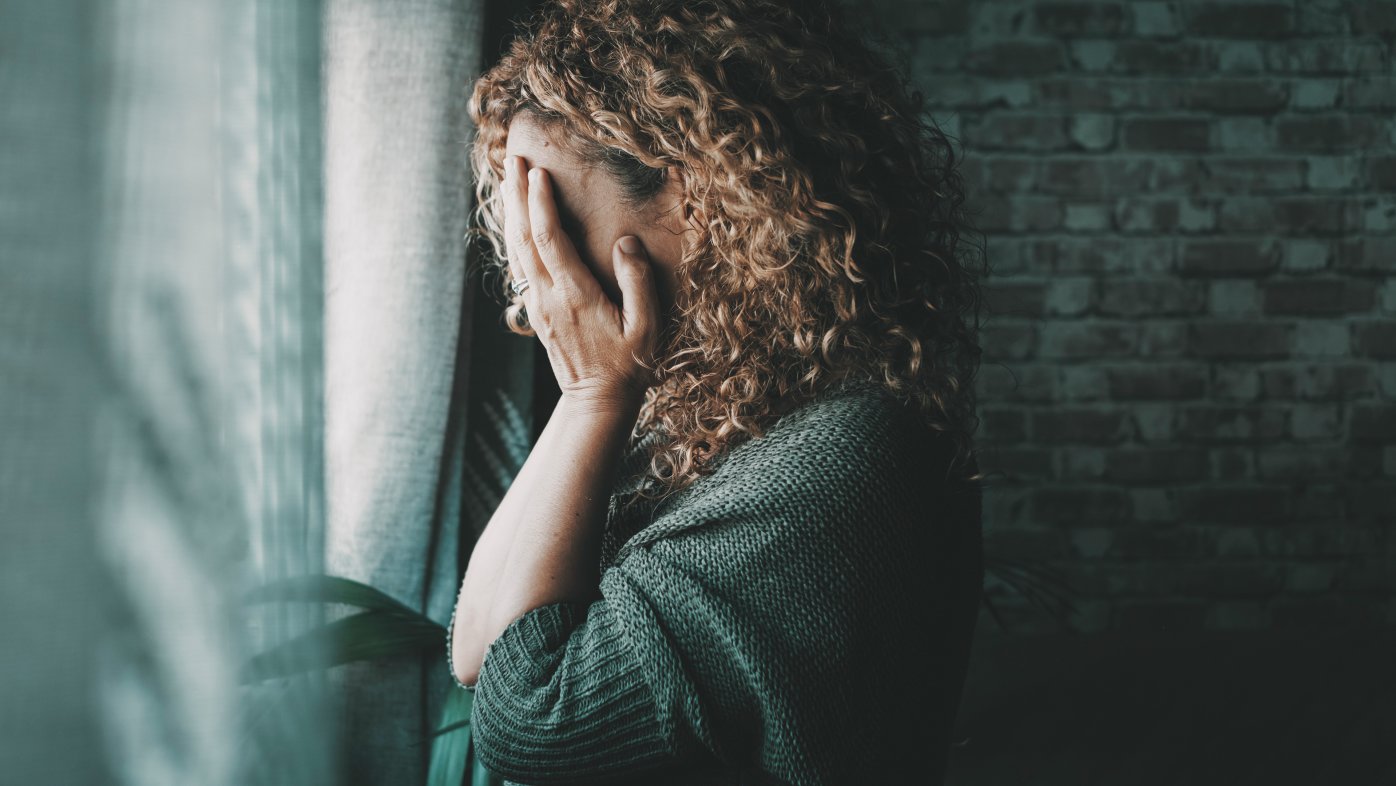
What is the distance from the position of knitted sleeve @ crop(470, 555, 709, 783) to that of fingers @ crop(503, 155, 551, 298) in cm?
27

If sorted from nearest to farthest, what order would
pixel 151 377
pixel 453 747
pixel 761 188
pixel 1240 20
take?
pixel 151 377 → pixel 761 188 → pixel 453 747 → pixel 1240 20

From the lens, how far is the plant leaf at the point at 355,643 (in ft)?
3.09

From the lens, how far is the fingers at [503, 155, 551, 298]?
78cm

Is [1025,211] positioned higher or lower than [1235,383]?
higher

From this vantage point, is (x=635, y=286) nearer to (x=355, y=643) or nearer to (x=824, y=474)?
(x=824, y=474)

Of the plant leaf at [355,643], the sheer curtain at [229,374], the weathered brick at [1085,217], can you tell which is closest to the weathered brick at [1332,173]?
the weathered brick at [1085,217]

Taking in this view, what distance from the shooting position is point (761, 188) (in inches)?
28.0

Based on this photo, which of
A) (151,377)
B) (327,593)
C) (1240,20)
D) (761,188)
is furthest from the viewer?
(1240,20)

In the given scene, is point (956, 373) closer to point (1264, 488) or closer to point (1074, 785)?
point (1074, 785)

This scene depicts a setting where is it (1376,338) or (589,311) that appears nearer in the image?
(589,311)

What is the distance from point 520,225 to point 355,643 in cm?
63

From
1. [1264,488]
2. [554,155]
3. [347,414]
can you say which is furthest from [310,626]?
[1264,488]

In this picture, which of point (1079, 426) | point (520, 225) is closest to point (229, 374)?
point (520, 225)

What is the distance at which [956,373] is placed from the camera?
0.78m
